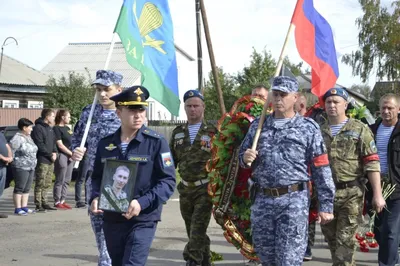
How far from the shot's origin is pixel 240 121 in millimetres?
7750

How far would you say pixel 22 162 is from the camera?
1309 cm

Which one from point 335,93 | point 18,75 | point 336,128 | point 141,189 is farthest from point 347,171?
point 18,75

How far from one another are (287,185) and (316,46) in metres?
2.37

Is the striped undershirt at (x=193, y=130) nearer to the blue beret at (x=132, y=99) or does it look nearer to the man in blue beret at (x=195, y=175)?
the man in blue beret at (x=195, y=175)

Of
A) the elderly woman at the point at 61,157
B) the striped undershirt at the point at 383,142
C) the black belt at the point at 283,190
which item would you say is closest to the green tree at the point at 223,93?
the elderly woman at the point at 61,157

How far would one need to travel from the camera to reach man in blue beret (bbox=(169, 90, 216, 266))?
7902 millimetres

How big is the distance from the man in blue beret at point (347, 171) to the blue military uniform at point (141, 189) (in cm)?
257

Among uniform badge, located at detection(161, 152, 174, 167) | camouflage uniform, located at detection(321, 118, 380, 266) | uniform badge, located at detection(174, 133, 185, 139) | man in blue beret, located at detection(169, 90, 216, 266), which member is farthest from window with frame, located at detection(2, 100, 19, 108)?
uniform badge, located at detection(161, 152, 174, 167)

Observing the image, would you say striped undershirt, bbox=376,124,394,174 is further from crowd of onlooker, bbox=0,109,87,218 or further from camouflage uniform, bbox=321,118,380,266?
crowd of onlooker, bbox=0,109,87,218

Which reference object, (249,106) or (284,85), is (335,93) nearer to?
(249,106)

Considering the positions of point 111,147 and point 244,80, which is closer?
point 111,147

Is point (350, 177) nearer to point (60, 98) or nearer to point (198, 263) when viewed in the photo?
point (198, 263)

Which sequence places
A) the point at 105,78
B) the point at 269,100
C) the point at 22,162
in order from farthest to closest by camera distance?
the point at 22,162
the point at 105,78
the point at 269,100

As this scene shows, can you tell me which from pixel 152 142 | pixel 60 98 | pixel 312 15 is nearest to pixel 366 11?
pixel 60 98
